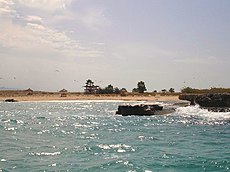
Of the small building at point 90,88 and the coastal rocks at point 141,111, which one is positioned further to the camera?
the small building at point 90,88

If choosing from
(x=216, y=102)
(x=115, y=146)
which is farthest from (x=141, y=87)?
(x=115, y=146)

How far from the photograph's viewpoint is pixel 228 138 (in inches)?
1014

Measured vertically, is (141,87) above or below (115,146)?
above

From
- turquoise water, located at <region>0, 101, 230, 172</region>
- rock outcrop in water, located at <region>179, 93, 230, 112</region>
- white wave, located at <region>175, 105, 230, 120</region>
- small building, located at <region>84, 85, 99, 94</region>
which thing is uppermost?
small building, located at <region>84, 85, 99, 94</region>

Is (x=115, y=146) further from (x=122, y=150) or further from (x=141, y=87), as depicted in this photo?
(x=141, y=87)

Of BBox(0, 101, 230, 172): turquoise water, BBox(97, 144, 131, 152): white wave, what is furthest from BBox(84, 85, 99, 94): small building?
BBox(97, 144, 131, 152): white wave

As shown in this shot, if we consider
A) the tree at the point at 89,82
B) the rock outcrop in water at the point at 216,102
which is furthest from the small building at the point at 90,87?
the rock outcrop in water at the point at 216,102

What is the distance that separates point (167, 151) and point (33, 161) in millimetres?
7073

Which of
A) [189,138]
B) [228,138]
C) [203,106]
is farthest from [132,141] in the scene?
[203,106]

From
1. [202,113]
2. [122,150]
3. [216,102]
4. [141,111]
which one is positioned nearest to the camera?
[122,150]

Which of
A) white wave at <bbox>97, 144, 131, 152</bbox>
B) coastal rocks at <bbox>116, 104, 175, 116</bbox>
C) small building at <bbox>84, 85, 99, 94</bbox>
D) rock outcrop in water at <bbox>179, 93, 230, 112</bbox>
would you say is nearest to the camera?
white wave at <bbox>97, 144, 131, 152</bbox>

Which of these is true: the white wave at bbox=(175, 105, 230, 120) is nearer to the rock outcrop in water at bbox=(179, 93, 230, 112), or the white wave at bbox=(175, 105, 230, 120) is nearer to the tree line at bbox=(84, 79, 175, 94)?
the rock outcrop in water at bbox=(179, 93, 230, 112)

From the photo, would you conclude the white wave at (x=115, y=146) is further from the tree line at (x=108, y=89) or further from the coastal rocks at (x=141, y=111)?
the tree line at (x=108, y=89)

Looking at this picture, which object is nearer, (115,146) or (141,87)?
(115,146)
